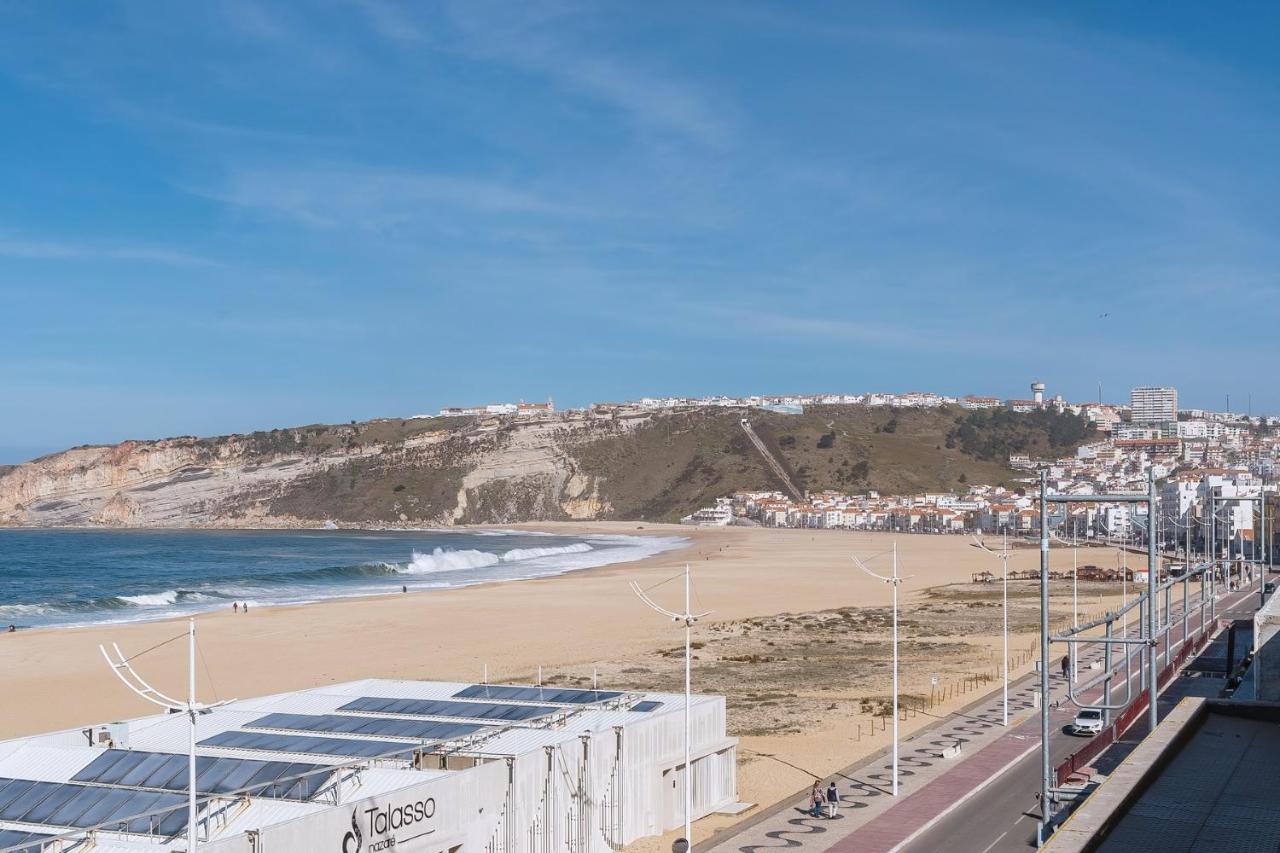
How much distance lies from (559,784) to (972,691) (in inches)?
908

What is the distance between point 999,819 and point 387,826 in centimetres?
1309

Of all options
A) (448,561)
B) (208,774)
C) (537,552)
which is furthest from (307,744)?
(537,552)

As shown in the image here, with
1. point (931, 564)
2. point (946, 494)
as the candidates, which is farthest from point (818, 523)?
point (931, 564)

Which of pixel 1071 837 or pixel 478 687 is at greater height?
pixel 1071 837

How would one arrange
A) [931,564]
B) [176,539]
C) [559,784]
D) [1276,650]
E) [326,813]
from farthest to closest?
[176,539]
[931,564]
[1276,650]
[559,784]
[326,813]

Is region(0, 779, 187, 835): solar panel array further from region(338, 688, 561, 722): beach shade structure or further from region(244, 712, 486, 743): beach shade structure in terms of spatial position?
region(338, 688, 561, 722): beach shade structure

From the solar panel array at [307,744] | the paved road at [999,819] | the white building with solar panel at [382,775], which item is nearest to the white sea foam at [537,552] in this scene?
the paved road at [999,819]

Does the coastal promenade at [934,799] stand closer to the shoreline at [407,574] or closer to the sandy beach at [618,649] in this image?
Answer: the sandy beach at [618,649]

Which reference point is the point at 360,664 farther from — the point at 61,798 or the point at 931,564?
the point at 931,564

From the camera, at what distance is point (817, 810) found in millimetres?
26156

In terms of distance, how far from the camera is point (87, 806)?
19.2 metres

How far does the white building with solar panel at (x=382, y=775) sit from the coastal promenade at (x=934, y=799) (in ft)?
6.87

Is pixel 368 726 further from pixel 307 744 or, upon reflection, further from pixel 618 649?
pixel 618 649

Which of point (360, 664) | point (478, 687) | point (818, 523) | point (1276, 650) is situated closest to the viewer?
point (1276, 650)
